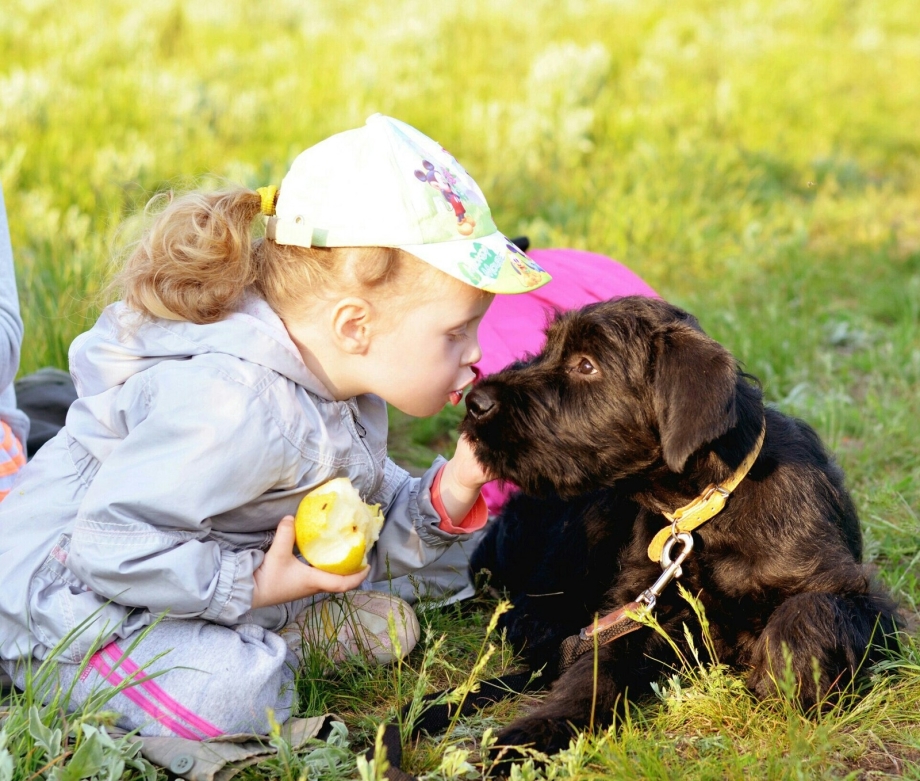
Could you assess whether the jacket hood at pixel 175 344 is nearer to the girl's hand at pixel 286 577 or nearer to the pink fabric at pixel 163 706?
the girl's hand at pixel 286 577

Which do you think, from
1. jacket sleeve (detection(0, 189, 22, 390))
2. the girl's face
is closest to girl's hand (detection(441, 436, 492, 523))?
the girl's face

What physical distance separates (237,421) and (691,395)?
1157 mm

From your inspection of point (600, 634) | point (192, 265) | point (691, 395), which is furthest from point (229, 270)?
point (600, 634)

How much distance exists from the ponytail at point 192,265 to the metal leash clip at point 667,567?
138 centimetres

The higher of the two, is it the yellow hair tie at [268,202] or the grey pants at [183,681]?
the yellow hair tie at [268,202]

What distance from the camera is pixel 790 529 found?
2820 mm

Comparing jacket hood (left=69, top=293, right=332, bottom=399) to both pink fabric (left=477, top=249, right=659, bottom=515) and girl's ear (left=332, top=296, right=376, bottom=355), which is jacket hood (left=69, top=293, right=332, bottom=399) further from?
pink fabric (left=477, top=249, right=659, bottom=515)

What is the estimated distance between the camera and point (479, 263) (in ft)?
9.24

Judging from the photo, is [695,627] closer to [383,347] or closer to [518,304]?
[383,347]

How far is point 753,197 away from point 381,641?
5265 mm

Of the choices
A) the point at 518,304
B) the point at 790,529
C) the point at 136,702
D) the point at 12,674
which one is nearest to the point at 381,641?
the point at 136,702

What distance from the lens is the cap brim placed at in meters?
2.79

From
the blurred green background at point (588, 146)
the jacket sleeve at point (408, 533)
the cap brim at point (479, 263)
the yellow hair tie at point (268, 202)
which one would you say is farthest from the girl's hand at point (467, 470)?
the blurred green background at point (588, 146)

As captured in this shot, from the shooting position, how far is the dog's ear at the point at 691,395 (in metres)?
2.60
